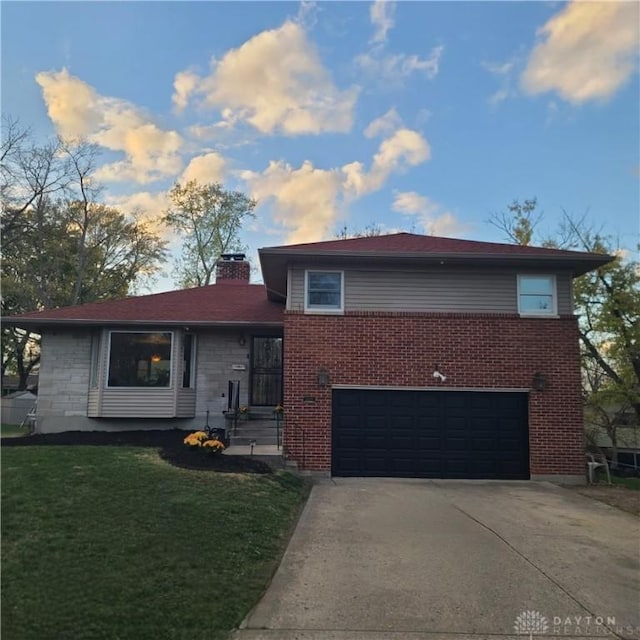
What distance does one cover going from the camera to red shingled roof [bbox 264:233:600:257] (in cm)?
1122

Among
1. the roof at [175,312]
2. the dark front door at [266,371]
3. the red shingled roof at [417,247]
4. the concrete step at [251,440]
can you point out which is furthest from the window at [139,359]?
the red shingled roof at [417,247]

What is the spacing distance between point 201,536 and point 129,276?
3008 cm

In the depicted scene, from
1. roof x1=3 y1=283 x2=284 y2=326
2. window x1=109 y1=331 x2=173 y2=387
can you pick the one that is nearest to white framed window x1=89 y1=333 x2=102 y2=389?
window x1=109 y1=331 x2=173 y2=387

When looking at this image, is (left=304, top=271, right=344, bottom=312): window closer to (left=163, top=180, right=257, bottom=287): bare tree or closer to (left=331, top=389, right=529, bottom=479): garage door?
(left=331, top=389, right=529, bottom=479): garage door

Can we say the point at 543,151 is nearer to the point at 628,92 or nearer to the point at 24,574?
the point at 628,92

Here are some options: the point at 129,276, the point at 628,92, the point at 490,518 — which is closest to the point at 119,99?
the point at 628,92

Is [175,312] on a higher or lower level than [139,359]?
higher

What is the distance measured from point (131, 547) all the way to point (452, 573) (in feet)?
10.6

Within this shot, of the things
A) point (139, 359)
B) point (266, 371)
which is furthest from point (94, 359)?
point (266, 371)

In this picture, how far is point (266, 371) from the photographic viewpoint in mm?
14242

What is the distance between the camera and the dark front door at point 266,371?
46.4 ft

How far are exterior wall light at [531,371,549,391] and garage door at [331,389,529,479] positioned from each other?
295mm

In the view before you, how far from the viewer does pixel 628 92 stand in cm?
1270

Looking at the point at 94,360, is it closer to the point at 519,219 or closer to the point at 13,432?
the point at 13,432
